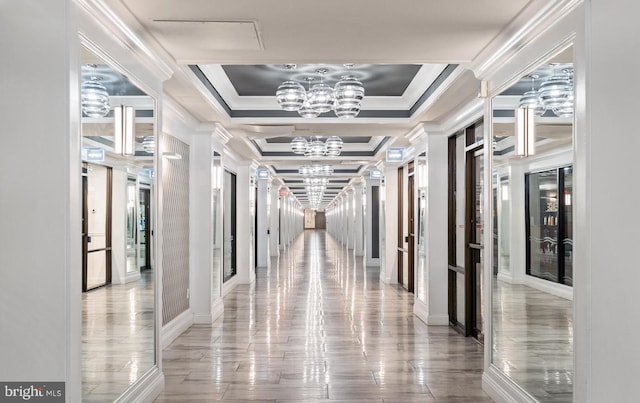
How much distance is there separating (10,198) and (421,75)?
5462 mm

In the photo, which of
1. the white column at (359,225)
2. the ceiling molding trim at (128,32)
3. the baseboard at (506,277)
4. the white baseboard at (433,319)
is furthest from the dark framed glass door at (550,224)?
the white column at (359,225)

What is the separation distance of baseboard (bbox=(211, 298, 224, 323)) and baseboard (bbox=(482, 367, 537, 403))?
4.60m

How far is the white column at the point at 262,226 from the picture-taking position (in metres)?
16.6

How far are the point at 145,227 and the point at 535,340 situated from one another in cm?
344

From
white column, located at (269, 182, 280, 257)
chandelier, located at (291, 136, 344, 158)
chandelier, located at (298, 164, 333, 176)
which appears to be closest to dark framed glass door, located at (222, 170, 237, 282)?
chandelier, located at (291, 136, 344, 158)

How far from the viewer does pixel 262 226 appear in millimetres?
16516

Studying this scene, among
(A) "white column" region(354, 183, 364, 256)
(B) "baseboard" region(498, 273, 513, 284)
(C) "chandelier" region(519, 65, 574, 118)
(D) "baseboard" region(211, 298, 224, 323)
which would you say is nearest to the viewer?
(C) "chandelier" region(519, 65, 574, 118)

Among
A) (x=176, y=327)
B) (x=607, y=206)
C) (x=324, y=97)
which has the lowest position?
(x=176, y=327)

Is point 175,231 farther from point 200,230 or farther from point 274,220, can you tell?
point 274,220

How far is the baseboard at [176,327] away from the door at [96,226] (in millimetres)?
2812

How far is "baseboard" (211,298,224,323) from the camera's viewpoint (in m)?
8.39

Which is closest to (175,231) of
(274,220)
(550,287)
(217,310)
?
(217,310)

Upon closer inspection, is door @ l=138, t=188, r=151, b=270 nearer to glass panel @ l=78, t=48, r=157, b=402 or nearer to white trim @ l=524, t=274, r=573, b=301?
glass panel @ l=78, t=48, r=157, b=402

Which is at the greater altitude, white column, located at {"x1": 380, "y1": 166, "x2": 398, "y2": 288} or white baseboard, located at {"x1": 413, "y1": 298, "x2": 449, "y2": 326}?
white column, located at {"x1": 380, "y1": 166, "x2": 398, "y2": 288}
